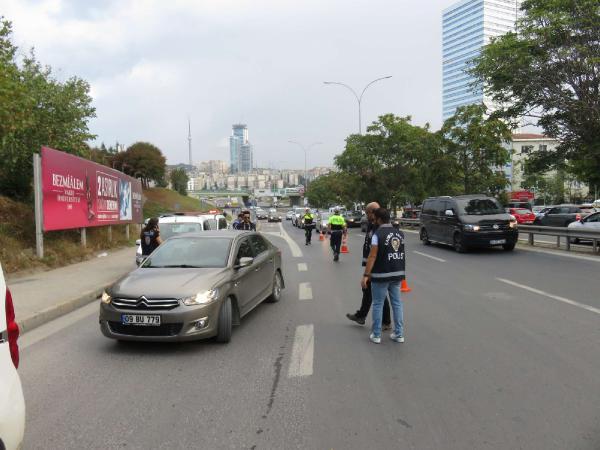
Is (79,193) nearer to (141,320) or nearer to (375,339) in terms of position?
(141,320)

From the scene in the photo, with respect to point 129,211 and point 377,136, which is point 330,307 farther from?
point 377,136

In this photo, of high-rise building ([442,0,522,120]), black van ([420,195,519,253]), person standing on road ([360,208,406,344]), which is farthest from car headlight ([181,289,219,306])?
high-rise building ([442,0,522,120])

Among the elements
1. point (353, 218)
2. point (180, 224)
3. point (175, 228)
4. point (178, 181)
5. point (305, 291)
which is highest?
point (178, 181)

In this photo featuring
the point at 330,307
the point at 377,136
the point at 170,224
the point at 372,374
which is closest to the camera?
the point at 372,374

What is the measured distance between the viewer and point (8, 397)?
2.46 metres

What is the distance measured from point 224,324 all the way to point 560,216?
24.7 meters

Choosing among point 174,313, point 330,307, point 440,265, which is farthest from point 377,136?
point 174,313

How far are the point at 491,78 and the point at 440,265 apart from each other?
9899 mm

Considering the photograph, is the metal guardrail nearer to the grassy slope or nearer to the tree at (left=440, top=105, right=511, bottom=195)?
the tree at (left=440, top=105, right=511, bottom=195)

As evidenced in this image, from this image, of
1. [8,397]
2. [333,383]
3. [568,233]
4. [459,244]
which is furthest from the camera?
[459,244]

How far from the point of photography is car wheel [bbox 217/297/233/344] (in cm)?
598

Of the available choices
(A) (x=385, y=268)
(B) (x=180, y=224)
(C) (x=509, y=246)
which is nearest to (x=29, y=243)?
(B) (x=180, y=224)

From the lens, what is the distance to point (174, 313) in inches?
220

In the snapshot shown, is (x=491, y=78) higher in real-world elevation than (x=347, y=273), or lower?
higher
